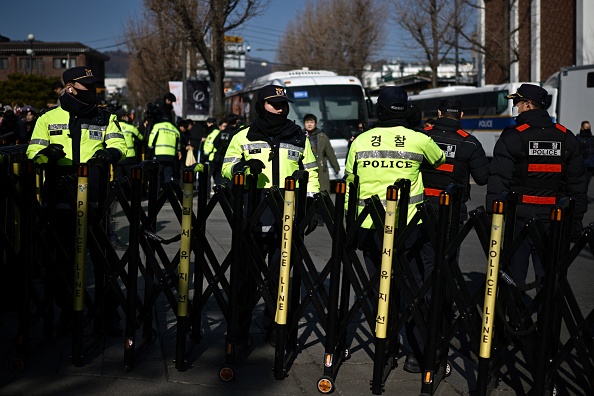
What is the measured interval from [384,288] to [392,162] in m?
0.96

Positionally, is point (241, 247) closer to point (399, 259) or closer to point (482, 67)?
point (399, 259)

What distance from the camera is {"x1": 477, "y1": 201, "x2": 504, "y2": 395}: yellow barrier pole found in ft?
15.1

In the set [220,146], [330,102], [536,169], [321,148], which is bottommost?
[536,169]

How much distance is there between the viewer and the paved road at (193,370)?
5.15 metres

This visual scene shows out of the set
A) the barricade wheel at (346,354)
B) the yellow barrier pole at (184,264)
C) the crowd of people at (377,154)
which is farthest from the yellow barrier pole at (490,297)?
the yellow barrier pole at (184,264)

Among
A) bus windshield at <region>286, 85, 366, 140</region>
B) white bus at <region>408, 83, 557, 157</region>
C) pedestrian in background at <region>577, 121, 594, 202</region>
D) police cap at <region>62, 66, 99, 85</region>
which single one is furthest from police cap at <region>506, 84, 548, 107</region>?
white bus at <region>408, 83, 557, 157</region>

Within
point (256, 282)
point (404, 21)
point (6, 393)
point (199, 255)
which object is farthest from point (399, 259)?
point (404, 21)

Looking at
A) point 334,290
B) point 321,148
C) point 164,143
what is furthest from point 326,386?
point 164,143

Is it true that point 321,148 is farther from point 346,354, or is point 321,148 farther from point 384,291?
point 384,291

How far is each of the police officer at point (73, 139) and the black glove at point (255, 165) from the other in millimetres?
1016

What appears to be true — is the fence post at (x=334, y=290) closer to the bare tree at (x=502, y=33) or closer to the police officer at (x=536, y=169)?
the police officer at (x=536, y=169)

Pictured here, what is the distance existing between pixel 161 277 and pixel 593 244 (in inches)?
105

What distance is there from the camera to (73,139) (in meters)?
6.29

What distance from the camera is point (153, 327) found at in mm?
6508
